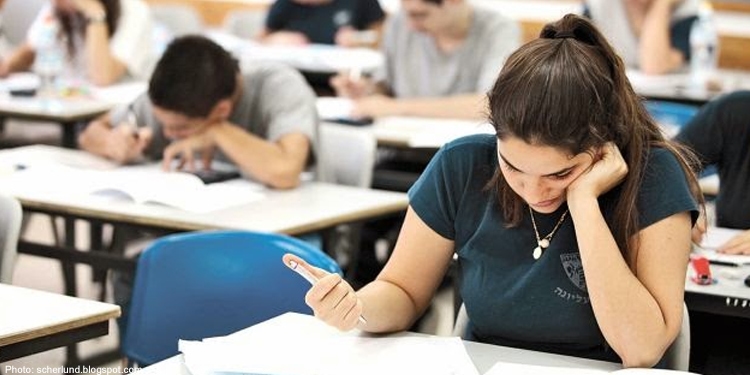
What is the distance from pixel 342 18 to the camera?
6.22 meters

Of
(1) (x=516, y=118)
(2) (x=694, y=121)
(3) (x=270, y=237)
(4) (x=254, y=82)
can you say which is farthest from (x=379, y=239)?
(1) (x=516, y=118)

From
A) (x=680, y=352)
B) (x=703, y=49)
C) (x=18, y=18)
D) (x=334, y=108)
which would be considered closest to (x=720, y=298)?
(x=680, y=352)

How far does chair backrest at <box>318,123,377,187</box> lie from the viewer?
3693 millimetres

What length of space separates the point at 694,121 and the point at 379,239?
1.59 meters

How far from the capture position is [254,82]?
3629 millimetres

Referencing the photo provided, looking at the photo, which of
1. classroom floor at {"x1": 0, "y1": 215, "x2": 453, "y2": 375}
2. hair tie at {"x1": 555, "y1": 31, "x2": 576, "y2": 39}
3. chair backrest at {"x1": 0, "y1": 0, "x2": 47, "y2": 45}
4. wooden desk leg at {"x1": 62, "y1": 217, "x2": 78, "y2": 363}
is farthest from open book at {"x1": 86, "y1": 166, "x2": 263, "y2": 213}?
chair backrest at {"x1": 0, "y1": 0, "x2": 47, "y2": 45}

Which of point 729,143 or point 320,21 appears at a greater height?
point 729,143

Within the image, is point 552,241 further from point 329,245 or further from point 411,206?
point 329,245

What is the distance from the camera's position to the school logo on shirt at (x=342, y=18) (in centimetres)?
621

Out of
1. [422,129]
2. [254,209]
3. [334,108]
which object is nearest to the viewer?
[254,209]

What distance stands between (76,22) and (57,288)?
1126 millimetres

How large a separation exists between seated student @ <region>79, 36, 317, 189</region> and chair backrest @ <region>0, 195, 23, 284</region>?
2.76 ft

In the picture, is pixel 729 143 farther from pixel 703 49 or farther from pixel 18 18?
pixel 18 18

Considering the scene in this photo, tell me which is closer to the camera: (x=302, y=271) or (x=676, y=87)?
(x=302, y=271)
